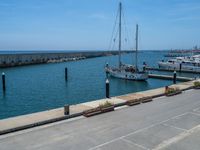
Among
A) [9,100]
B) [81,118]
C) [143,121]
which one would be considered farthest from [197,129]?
[9,100]

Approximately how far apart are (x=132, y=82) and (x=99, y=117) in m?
31.7

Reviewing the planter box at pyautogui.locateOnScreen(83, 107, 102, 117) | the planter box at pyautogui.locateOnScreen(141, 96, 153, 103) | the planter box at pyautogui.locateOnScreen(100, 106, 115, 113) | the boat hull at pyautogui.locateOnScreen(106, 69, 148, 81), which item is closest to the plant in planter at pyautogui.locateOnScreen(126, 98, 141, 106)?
the planter box at pyautogui.locateOnScreen(141, 96, 153, 103)

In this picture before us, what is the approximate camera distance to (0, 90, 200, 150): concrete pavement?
1199 cm

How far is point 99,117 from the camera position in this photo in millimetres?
16641

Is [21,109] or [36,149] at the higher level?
[36,149]

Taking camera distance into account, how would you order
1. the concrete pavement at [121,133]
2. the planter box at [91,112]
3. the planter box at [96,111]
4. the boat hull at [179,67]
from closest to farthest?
the concrete pavement at [121,133], the planter box at [91,112], the planter box at [96,111], the boat hull at [179,67]

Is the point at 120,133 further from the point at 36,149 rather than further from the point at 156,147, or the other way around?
the point at 36,149

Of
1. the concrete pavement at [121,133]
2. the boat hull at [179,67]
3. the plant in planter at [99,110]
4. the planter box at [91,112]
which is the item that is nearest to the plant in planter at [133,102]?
the concrete pavement at [121,133]

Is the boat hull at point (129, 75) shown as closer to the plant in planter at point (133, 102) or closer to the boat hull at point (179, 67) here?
the boat hull at point (179, 67)

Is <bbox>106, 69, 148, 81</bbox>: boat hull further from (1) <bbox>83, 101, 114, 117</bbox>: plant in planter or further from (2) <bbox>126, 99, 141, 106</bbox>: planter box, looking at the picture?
(1) <bbox>83, 101, 114, 117</bbox>: plant in planter

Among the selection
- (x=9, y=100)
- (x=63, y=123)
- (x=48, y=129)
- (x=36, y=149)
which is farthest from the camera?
(x=9, y=100)

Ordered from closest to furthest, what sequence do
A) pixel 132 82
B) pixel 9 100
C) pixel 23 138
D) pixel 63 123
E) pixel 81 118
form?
pixel 23 138
pixel 63 123
pixel 81 118
pixel 9 100
pixel 132 82

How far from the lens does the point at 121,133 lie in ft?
44.6

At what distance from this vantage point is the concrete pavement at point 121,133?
12.0 metres
